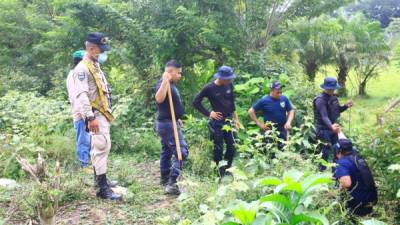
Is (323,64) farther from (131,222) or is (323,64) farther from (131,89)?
(131,222)

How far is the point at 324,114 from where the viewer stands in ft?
20.5

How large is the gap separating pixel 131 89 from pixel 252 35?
116 inches

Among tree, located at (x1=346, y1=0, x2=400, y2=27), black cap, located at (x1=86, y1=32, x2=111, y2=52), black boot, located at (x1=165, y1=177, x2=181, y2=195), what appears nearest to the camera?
black cap, located at (x1=86, y1=32, x2=111, y2=52)

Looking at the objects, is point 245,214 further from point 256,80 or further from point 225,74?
point 256,80

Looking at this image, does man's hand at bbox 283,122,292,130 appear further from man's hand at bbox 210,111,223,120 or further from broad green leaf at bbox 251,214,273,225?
broad green leaf at bbox 251,214,273,225

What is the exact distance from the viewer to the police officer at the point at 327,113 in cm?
627

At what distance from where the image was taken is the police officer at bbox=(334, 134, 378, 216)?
496 cm

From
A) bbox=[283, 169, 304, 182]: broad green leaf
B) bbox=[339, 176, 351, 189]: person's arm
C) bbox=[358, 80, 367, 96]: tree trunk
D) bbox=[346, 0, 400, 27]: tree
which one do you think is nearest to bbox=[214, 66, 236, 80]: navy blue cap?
bbox=[339, 176, 351, 189]: person's arm

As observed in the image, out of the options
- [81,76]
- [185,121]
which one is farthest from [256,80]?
[81,76]

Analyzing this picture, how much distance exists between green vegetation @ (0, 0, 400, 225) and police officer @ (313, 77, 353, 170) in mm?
317

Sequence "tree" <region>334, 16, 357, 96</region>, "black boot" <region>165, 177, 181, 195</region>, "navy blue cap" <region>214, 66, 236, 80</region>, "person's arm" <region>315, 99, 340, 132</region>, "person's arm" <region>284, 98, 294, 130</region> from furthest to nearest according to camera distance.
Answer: "tree" <region>334, 16, 357, 96</region> < "person's arm" <region>284, 98, 294, 130</region> < "person's arm" <region>315, 99, 340, 132</region> < "navy blue cap" <region>214, 66, 236, 80</region> < "black boot" <region>165, 177, 181, 195</region>

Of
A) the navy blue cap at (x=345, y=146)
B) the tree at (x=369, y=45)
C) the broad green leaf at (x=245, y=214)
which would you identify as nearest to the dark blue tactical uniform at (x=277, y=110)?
the navy blue cap at (x=345, y=146)

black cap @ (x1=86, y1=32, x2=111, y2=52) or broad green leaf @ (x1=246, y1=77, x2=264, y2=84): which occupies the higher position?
black cap @ (x1=86, y1=32, x2=111, y2=52)

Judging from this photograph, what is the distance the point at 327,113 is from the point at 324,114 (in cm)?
11
